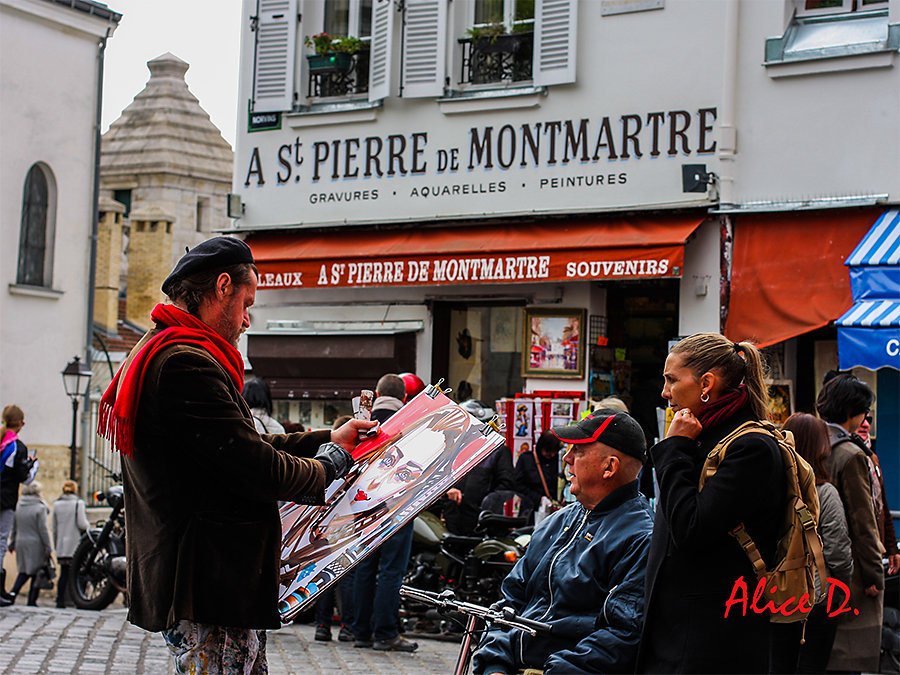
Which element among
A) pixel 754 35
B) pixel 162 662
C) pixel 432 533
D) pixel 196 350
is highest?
pixel 754 35

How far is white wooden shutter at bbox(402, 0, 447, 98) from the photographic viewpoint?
14719 millimetres

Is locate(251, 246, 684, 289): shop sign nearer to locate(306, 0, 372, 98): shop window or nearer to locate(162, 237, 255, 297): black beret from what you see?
locate(306, 0, 372, 98): shop window

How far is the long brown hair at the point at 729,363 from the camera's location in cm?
404

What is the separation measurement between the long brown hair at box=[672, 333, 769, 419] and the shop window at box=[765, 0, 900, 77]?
8.84 m

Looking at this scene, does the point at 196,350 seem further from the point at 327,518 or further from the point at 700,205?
the point at 700,205

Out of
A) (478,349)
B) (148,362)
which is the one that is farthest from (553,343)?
(148,362)

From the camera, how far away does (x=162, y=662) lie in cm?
896

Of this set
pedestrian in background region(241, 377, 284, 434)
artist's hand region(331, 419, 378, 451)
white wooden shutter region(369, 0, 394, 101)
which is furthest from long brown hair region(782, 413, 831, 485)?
white wooden shutter region(369, 0, 394, 101)

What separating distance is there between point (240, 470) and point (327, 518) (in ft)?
2.41

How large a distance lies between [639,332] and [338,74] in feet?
15.9

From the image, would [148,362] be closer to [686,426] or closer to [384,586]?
[686,426]

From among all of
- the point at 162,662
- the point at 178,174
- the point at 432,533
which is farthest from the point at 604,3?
the point at 178,174

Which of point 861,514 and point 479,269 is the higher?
point 479,269

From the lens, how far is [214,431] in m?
3.58
